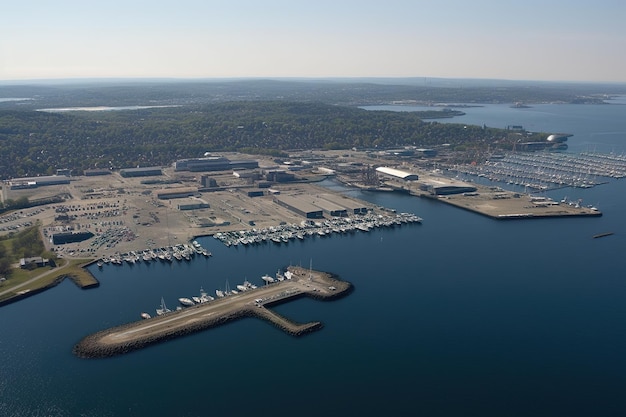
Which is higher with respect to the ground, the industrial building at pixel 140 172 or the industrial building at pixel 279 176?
the industrial building at pixel 279 176

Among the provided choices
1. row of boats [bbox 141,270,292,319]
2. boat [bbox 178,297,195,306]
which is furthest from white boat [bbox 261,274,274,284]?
boat [bbox 178,297,195,306]

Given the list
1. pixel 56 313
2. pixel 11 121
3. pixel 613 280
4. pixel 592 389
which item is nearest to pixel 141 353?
pixel 56 313

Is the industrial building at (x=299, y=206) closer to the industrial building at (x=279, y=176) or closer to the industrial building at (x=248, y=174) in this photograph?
the industrial building at (x=279, y=176)

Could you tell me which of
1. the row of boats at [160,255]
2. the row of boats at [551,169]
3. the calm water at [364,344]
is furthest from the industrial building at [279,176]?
the row of boats at [160,255]

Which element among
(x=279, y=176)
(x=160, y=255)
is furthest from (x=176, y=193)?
(x=160, y=255)

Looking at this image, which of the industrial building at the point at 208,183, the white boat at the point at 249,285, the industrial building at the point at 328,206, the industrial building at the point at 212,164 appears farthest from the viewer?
the industrial building at the point at 212,164

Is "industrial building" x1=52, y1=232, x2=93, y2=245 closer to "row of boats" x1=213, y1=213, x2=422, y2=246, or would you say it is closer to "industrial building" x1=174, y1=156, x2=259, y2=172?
"row of boats" x1=213, y1=213, x2=422, y2=246
